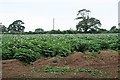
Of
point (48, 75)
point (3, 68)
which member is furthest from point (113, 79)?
point (3, 68)

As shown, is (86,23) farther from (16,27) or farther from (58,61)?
(58,61)

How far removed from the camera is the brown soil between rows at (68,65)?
8586 mm

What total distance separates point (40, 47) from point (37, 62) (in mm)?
1985

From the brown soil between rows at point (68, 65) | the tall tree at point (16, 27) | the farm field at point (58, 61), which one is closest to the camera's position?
the brown soil between rows at point (68, 65)

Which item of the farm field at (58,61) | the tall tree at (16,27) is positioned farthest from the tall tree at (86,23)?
the farm field at (58,61)

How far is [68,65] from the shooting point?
416 inches

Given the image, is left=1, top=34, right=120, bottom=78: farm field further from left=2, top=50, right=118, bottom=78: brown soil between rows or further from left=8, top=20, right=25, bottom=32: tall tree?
left=8, top=20, right=25, bottom=32: tall tree

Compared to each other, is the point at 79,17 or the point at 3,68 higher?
the point at 79,17

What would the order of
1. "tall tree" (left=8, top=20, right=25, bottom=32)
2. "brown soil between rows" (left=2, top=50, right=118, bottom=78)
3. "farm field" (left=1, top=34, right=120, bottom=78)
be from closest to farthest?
1. "brown soil between rows" (left=2, top=50, right=118, bottom=78)
2. "farm field" (left=1, top=34, right=120, bottom=78)
3. "tall tree" (left=8, top=20, right=25, bottom=32)

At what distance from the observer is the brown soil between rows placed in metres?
8.59

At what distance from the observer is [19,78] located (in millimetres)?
8266

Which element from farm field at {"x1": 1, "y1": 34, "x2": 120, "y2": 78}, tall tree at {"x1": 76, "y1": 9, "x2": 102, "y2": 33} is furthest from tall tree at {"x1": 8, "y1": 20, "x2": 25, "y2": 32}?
farm field at {"x1": 1, "y1": 34, "x2": 120, "y2": 78}

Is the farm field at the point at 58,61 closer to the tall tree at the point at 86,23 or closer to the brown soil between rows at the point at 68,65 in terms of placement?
the brown soil between rows at the point at 68,65

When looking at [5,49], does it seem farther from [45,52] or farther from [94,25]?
[94,25]
